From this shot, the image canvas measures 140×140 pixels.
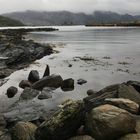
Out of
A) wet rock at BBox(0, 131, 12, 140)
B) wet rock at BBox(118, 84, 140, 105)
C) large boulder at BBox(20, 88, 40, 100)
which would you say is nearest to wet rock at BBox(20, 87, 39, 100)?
large boulder at BBox(20, 88, 40, 100)

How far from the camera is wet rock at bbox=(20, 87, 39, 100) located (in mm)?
27158

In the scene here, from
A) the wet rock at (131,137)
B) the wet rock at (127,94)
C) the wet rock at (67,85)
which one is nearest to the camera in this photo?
the wet rock at (131,137)

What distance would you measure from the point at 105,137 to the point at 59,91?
618 inches

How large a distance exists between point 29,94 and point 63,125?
13.0 m

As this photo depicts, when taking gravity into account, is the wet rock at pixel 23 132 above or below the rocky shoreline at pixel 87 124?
below

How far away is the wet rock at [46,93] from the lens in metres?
27.4

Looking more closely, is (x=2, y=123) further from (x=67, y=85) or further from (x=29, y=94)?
(x=67, y=85)

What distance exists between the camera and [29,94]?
2786cm

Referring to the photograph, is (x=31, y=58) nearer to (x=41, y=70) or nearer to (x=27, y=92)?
(x=41, y=70)

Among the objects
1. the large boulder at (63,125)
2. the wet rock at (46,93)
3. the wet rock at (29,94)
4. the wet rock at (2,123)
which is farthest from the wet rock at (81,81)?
the large boulder at (63,125)

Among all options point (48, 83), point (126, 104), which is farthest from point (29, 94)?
point (126, 104)

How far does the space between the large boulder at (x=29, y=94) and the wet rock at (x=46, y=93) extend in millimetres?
590

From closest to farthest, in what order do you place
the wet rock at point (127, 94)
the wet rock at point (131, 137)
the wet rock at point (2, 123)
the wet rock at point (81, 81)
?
the wet rock at point (131, 137), the wet rock at point (127, 94), the wet rock at point (2, 123), the wet rock at point (81, 81)

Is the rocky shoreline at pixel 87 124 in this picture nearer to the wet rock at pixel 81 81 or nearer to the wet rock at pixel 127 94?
the wet rock at pixel 127 94
